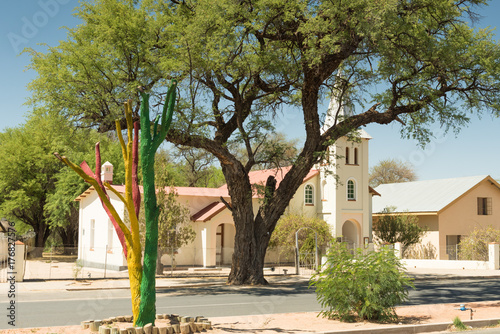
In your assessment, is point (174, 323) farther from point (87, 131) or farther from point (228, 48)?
point (87, 131)

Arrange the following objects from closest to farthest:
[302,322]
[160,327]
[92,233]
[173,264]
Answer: [160,327] < [302,322] < [173,264] < [92,233]

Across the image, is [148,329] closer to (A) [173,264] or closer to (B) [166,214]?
(B) [166,214]

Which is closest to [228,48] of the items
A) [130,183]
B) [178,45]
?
[178,45]

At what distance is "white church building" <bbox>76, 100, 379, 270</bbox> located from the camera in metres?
31.6

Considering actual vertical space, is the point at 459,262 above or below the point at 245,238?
below

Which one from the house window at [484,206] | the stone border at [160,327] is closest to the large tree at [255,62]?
the stone border at [160,327]

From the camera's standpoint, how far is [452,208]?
133 feet

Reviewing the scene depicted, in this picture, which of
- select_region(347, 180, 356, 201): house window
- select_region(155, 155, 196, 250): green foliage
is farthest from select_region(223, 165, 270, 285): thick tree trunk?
select_region(347, 180, 356, 201): house window

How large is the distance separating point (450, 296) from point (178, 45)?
13399mm

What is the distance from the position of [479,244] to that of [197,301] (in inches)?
985

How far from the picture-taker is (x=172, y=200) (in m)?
26.6

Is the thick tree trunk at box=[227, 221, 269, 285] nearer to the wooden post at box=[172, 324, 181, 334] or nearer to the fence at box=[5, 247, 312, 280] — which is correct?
the fence at box=[5, 247, 312, 280]

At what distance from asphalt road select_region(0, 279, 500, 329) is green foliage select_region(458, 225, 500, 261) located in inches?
524

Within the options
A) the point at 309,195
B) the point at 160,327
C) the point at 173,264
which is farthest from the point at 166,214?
the point at 160,327
